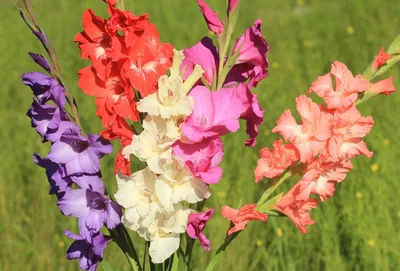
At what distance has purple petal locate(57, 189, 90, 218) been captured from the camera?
1391 mm

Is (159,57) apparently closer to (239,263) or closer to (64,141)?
(64,141)

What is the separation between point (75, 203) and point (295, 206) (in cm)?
39

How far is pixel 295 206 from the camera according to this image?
1415 millimetres

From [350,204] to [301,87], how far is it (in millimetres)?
1228

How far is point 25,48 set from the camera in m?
4.65

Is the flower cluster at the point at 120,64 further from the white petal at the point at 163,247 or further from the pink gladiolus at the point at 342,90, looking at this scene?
the pink gladiolus at the point at 342,90

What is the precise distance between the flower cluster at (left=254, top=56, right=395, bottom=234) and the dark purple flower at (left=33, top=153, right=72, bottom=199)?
0.34 metres

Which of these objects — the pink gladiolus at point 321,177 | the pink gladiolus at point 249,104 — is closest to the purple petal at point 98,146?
the pink gladiolus at point 249,104

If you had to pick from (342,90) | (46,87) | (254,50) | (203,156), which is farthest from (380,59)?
(46,87)

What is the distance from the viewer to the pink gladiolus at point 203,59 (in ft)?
4.56

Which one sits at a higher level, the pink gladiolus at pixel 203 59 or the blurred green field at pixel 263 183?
the pink gladiolus at pixel 203 59

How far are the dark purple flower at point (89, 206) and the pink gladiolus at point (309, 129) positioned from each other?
319 millimetres

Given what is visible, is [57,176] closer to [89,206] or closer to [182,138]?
[89,206]

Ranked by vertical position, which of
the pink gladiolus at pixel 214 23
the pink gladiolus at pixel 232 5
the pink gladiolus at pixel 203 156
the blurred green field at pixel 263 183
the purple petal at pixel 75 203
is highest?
the pink gladiolus at pixel 232 5
